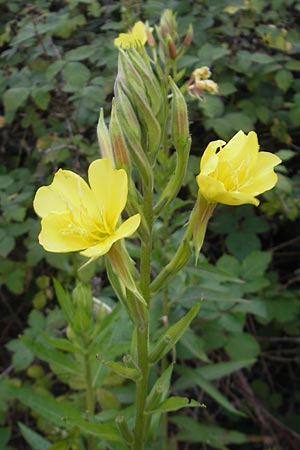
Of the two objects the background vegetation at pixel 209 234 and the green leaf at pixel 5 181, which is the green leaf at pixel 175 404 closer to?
the background vegetation at pixel 209 234

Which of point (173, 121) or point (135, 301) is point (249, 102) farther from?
point (135, 301)

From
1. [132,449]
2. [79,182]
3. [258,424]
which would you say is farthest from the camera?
[258,424]

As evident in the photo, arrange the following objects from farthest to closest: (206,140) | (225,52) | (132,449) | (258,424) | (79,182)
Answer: (206,140) → (258,424) → (225,52) → (132,449) → (79,182)

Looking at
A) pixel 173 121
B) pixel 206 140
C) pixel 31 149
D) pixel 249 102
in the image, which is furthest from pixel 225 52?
pixel 173 121

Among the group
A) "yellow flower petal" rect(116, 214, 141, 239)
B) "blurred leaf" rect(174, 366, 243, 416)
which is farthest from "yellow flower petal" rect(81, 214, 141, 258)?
"blurred leaf" rect(174, 366, 243, 416)

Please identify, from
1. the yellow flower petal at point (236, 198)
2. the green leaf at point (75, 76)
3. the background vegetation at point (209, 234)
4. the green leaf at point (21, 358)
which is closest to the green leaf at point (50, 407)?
the background vegetation at point (209, 234)

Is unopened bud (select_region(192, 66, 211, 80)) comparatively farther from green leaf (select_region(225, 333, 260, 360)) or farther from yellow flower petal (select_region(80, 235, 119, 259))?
yellow flower petal (select_region(80, 235, 119, 259))

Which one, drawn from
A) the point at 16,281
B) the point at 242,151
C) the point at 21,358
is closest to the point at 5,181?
the point at 16,281
